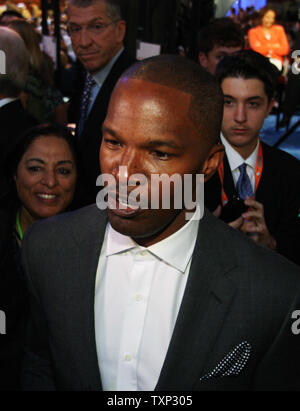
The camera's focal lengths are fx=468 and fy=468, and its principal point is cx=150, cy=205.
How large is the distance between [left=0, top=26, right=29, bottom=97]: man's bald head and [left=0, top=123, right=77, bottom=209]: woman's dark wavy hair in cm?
50

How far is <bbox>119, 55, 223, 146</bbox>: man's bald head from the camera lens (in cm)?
103

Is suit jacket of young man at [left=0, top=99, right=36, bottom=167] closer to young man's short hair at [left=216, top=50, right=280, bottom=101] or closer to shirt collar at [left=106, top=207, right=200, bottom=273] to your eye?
young man's short hair at [left=216, top=50, right=280, bottom=101]

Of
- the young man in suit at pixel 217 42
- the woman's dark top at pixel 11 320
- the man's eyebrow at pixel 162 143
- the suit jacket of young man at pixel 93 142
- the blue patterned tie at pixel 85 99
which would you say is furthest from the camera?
the young man in suit at pixel 217 42

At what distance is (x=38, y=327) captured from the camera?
130 cm

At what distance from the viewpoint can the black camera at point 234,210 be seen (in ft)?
5.68

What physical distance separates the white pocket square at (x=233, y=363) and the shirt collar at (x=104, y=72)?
184 centimetres

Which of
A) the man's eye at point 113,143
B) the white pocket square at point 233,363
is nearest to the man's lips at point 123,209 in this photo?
the man's eye at point 113,143

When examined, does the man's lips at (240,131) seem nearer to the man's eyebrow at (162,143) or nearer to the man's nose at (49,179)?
the man's nose at (49,179)

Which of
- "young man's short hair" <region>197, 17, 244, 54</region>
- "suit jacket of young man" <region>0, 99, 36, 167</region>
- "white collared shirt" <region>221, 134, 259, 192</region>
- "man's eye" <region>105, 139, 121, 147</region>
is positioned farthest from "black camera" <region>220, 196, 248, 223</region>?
"young man's short hair" <region>197, 17, 244, 54</region>

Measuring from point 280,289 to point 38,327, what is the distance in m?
0.66

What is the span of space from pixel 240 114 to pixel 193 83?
0.88m

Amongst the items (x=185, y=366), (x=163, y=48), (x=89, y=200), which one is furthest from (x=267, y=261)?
(x=163, y=48)

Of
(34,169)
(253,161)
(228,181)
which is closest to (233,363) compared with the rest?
(228,181)
